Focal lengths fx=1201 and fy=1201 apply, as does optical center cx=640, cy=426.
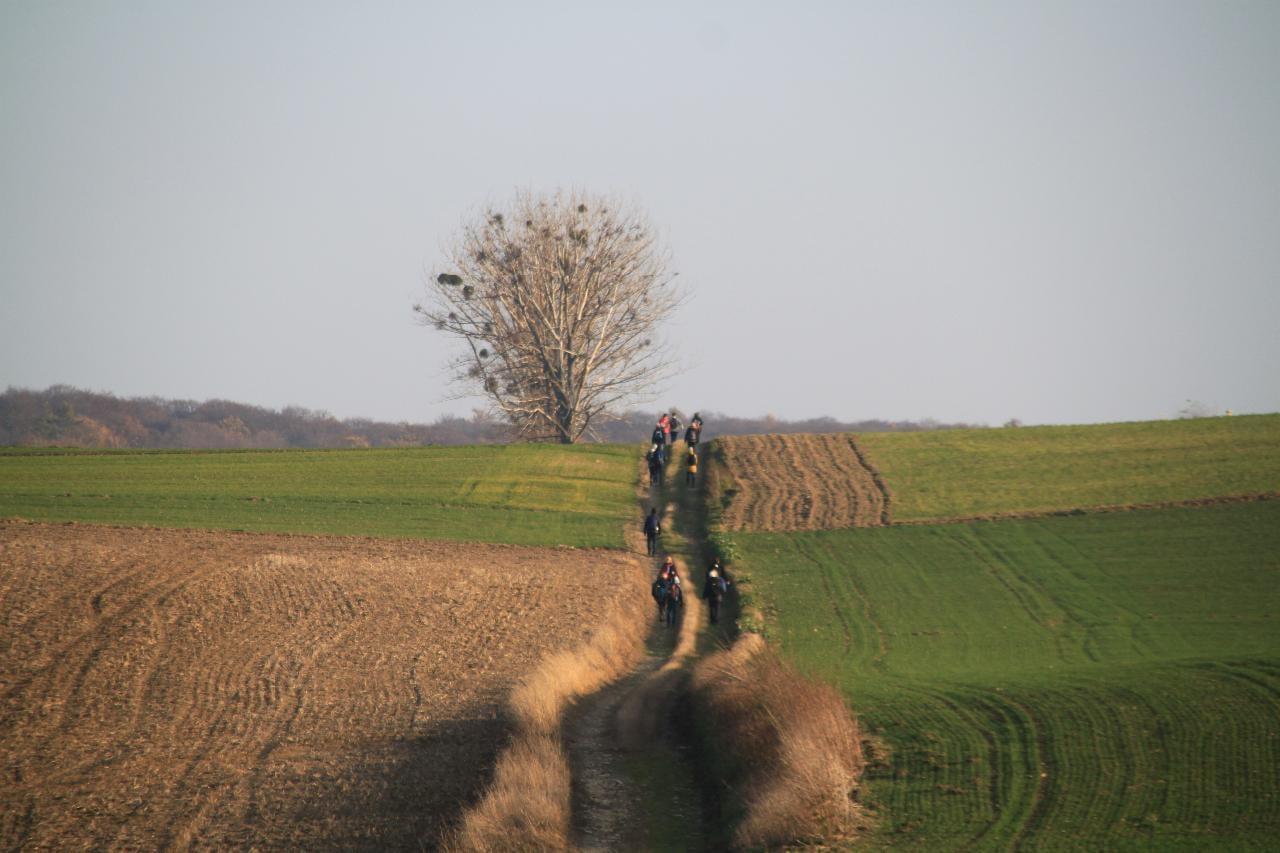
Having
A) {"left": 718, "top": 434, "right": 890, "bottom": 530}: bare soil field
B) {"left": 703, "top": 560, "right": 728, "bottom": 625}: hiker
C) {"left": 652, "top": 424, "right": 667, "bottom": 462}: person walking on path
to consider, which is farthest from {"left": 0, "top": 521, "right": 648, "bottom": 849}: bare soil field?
{"left": 652, "top": 424, "right": 667, "bottom": 462}: person walking on path

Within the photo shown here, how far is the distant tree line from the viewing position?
115 meters

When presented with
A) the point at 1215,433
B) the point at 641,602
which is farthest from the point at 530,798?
the point at 1215,433

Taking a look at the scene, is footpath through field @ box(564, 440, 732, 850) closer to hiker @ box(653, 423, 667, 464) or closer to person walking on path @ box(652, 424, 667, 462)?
person walking on path @ box(652, 424, 667, 462)

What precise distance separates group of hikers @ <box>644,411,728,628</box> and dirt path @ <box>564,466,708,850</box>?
2421 mm

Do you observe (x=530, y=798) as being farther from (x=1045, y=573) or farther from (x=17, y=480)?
(x=17, y=480)

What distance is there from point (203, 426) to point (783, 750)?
420ft

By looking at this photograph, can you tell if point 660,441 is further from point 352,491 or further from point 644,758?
point 644,758

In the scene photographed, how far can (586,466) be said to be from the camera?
5222 centimetres

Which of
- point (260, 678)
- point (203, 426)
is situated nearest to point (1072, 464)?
point (260, 678)

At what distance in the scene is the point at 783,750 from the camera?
18.0 metres

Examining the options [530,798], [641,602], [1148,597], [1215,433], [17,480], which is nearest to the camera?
[530,798]

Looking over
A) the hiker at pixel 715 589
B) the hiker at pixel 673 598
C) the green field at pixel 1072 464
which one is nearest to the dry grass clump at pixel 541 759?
the hiker at pixel 673 598

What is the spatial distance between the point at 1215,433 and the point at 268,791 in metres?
45.2

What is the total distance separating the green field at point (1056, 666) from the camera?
15.5 m
